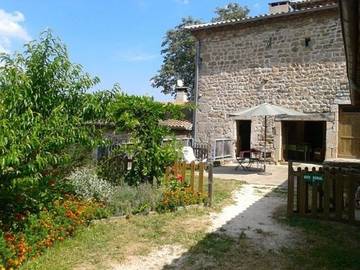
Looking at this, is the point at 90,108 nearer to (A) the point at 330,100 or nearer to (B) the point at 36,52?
(B) the point at 36,52

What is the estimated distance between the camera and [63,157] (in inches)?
221

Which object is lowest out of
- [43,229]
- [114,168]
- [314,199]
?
[43,229]

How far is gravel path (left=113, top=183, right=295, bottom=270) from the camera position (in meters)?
5.30

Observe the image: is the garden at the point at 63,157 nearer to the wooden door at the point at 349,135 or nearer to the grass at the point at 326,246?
the grass at the point at 326,246

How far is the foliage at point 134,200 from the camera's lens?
7250 mm

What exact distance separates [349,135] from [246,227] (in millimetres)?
10134

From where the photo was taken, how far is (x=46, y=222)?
Result: 5.66m

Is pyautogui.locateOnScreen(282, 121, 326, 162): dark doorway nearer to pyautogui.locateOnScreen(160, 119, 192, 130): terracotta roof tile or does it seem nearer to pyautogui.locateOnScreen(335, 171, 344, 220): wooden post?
pyautogui.locateOnScreen(160, 119, 192, 130): terracotta roof tile

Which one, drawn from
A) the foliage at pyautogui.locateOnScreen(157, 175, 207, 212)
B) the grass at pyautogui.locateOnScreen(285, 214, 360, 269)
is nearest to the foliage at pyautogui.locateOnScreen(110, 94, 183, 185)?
the foliage at pyautogui.locateOnScreen(157, 175, 207, 212)

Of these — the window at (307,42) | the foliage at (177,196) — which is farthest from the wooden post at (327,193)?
the window at (307,42)

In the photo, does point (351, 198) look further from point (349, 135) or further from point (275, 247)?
point (349, 135)

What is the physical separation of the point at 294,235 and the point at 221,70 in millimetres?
12497

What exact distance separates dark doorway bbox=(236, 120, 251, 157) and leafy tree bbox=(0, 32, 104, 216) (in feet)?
40.1

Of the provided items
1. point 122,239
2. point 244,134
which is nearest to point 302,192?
point 122,239
